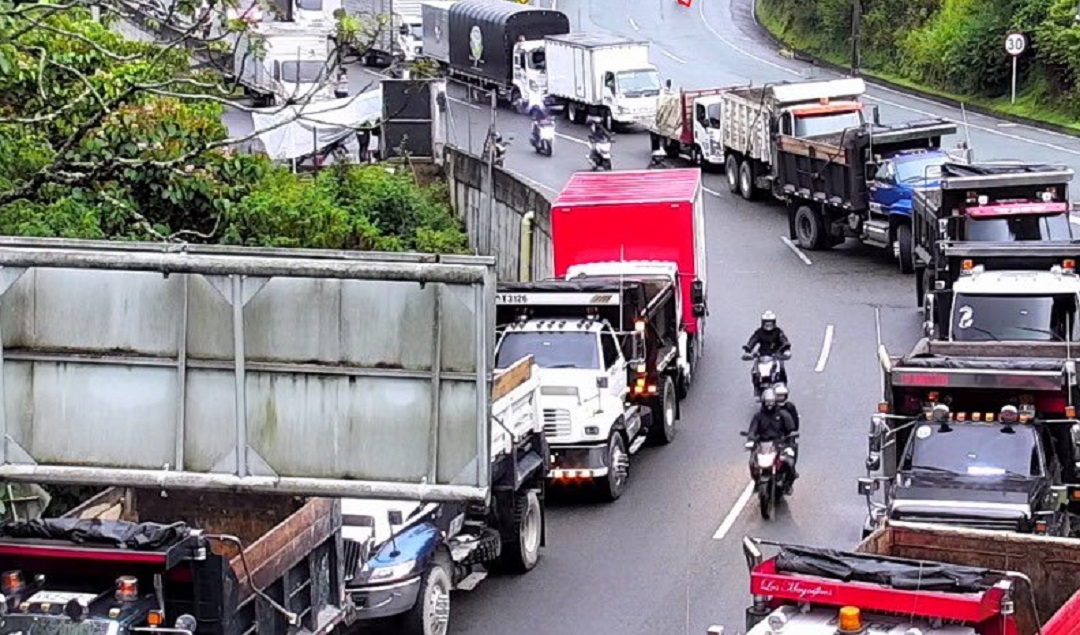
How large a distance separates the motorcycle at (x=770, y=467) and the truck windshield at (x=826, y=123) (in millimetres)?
17496

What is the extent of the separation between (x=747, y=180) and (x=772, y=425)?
20.6 meters

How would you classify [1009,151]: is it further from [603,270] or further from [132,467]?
[132,467]

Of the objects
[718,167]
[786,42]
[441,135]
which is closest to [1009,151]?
[718,167]

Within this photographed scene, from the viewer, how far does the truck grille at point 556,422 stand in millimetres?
21469

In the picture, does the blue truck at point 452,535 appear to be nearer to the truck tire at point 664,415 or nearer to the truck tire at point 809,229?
the truck tire at point 664,415

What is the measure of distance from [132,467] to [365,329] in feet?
5.95

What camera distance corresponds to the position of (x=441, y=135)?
→ 44062 millimetres

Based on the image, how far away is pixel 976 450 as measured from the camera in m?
17.4

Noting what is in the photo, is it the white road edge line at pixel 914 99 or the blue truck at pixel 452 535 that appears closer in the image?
the blue truck at pixel 452 535

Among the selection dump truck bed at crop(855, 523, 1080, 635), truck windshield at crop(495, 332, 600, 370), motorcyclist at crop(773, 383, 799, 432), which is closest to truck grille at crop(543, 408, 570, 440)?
truck windshield at crop(495, 332, 600, 370)

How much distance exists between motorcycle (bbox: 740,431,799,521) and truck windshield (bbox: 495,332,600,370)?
7.44 ft

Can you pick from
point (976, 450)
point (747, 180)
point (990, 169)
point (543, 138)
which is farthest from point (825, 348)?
point (543, 138)

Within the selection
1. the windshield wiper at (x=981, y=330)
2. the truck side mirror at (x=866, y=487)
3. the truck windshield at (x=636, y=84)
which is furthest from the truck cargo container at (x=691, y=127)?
the truck side mirror at (x=866, y=487)

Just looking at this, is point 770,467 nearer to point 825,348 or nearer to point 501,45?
point 825,348
